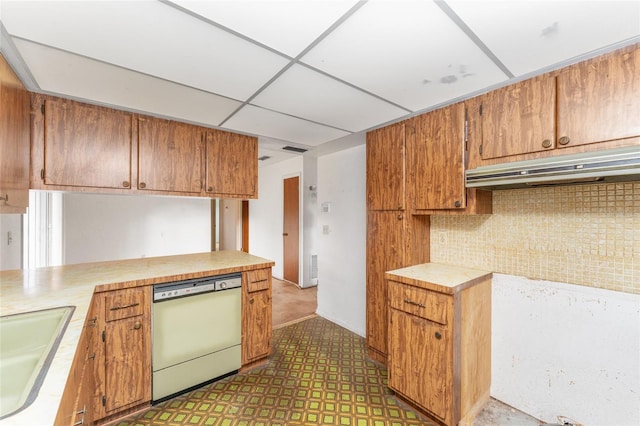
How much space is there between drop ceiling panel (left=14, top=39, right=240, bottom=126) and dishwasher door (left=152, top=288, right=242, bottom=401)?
149 centimetres

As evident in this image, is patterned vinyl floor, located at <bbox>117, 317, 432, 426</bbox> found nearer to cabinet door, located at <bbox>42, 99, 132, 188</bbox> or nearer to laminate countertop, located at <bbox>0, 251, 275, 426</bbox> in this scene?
laminate countertop, located at <bbox>0, 251, 275, 426</bbox>

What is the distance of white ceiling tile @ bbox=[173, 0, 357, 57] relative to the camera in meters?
1.07

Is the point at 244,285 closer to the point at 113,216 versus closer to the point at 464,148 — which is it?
the point at 464,148

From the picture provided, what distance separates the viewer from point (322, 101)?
1.99 meters

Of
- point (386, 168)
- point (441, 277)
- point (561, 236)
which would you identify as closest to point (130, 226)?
point (386, 168)

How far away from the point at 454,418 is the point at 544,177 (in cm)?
158

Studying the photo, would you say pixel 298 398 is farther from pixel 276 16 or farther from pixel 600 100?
pixel 600 100

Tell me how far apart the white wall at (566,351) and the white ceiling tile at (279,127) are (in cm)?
202

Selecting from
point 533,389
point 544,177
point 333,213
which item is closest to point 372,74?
point 544,177

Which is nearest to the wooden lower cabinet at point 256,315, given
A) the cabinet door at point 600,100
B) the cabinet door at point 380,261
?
the cabinet door at point 380,261

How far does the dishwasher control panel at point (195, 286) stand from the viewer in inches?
75.8

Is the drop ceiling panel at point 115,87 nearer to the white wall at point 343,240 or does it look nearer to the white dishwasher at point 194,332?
the white dishwasher at point 194,332

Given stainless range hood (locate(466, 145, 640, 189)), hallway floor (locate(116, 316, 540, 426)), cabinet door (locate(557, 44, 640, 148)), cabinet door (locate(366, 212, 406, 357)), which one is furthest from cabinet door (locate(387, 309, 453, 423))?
cabinet door (locate(557, 44, 640, 148))

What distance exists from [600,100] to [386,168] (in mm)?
1394
